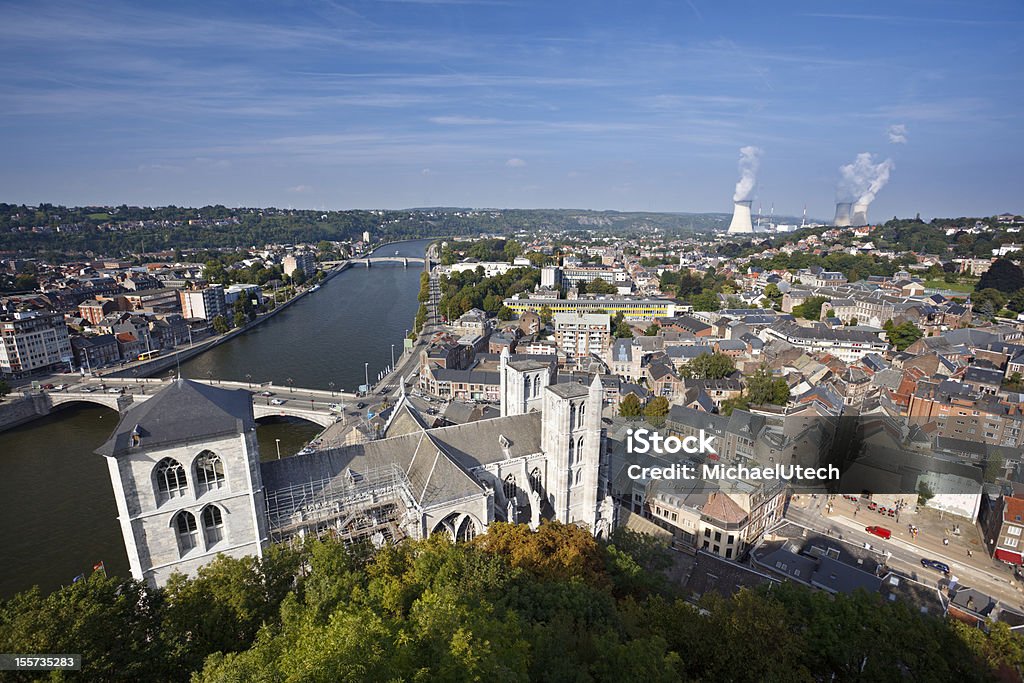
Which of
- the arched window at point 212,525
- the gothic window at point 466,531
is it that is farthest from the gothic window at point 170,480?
the gothic window at point 466,531

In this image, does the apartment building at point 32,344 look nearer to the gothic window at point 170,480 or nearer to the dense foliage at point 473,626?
the gothic window at point 170,480

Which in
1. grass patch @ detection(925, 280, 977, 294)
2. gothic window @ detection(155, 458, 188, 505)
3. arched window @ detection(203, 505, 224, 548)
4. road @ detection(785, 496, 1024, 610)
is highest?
gothic window @ detection(155, 458, 188, 505)

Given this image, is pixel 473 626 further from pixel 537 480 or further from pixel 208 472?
pixel 537 480

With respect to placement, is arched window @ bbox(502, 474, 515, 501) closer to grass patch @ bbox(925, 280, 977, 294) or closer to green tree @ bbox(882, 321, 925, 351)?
green tree @ bbox(882, 321, 925, 351)

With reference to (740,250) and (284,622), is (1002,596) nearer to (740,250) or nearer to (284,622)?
(284,622)

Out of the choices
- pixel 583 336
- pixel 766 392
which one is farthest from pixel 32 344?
pixel 766 392

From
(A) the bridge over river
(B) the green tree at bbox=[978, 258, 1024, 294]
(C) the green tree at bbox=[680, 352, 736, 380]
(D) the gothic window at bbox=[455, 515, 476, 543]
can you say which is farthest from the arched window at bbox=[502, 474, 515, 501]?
(B) the green tree at bbox=[978, 258, 1024, 294]
